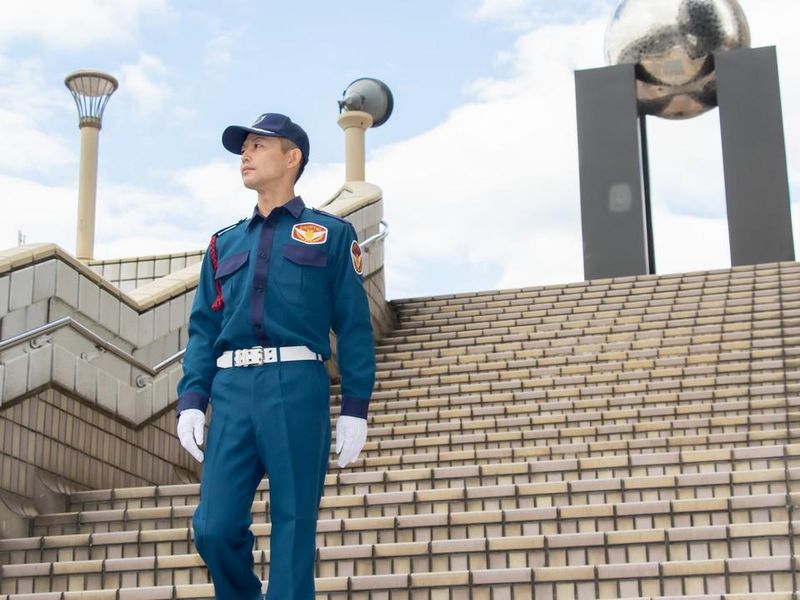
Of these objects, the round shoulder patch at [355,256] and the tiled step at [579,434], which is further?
the tiled step at [579,434]

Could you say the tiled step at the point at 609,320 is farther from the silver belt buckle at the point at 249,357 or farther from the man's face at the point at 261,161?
the silver belt buckle at the point at 249,357

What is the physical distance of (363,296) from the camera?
3922 mm

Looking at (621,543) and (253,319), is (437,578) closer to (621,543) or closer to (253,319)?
(621,543)

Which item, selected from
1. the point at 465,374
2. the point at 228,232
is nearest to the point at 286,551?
the point at 228,232

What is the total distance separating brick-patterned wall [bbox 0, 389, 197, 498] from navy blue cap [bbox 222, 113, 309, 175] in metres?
3.35

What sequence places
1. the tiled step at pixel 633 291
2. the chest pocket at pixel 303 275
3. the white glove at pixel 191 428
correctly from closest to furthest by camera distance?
the white glove at pixel 191 428 < the chest pocket at pixel 303 275 < the tiled step at pixel 633 291

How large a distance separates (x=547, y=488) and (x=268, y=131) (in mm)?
2950

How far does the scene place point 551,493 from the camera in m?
6.13

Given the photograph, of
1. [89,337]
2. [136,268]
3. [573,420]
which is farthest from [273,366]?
[136,268]

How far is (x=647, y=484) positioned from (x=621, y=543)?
78 cm

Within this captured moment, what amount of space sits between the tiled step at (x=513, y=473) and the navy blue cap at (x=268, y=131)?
3130mm

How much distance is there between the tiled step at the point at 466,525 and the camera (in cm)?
564

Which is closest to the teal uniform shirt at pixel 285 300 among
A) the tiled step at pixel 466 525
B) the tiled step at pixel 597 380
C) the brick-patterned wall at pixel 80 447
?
the tiled step at pixel 466 525

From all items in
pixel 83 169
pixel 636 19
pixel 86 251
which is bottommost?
pixel 86 251
